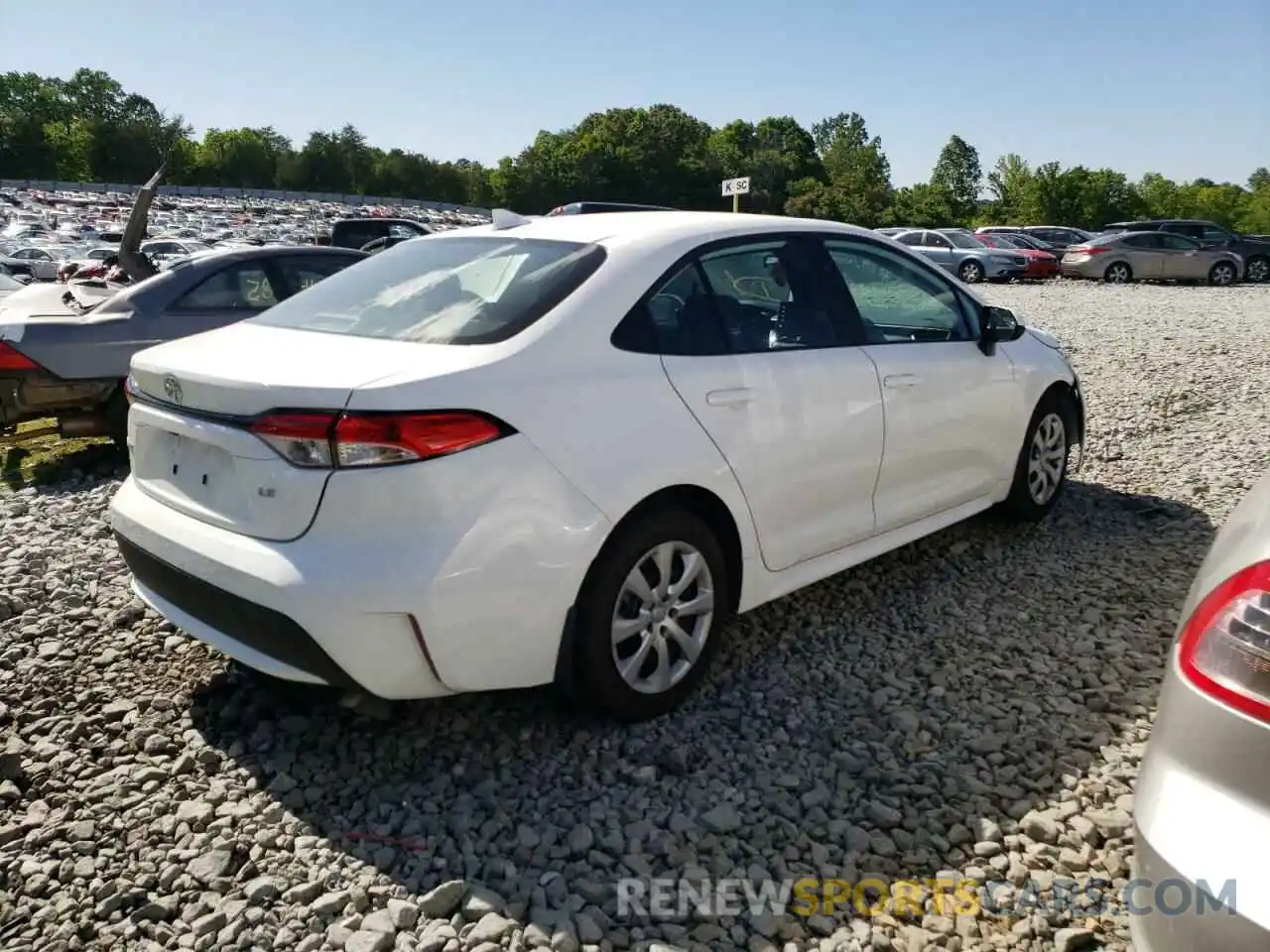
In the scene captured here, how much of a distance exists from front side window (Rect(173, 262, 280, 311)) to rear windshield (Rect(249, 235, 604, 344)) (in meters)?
3.86

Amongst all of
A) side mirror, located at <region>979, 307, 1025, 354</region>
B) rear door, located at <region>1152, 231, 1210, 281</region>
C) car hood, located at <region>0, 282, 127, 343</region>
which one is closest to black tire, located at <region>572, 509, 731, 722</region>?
side mirror, located at <region>979, 307, 1025, 354</region>

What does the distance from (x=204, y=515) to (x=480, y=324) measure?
3.30ft

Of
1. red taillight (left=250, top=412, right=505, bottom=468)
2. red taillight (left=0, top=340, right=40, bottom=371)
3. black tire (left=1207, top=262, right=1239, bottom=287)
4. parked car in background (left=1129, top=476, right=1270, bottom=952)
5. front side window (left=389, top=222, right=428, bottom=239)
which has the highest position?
black tire (left=1207, top=262, right=1239, bottom=287)

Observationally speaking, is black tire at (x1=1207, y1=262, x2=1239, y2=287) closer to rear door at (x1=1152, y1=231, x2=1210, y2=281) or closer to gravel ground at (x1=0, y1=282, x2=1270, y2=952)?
rear door at (x1=1152, y1=231, x2=1210, y2=281)

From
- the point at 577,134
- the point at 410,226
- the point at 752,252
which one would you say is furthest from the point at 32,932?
the point at 577,134

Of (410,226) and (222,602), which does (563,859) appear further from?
(410,226)

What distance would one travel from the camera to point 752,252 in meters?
3.64

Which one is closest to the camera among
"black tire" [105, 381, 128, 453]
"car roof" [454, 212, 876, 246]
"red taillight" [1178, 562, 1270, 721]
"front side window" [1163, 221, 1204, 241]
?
"red taillight" [1178, 562, 1270, 721]

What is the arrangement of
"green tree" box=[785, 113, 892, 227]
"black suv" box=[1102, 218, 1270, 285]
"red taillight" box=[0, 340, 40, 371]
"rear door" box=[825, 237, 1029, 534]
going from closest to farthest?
1. "rear door" box=[825, 237, 1029, 534]
2. "red taillight" box=[0, 340, 40, 371]
3. "black suv" box=[1102, 218, 1270, 285]
4. "green tree" box=[785, 113, 892, 227]

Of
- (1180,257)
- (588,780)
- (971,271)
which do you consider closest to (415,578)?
(588,780)

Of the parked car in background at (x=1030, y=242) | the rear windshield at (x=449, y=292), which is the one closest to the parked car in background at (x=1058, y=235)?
the parked car in background at (x=1030, y=242)

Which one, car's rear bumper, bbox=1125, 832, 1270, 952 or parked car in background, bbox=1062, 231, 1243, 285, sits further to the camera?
parked car in background, bbox=1062, 231, 1243, 285

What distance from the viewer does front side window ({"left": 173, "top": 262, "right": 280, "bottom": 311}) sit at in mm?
7016

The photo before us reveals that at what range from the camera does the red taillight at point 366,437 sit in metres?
2.53
